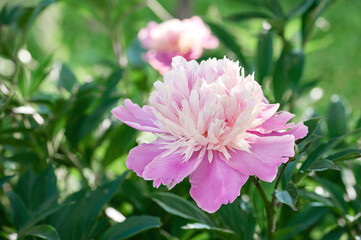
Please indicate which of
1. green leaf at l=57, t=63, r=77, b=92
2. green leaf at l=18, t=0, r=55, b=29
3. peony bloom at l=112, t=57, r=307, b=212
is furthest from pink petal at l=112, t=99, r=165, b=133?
green leaf at l=57, t=63, r=77, b=92

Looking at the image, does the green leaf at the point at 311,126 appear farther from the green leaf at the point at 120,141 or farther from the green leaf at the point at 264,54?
the green leaf at the point at 120,141

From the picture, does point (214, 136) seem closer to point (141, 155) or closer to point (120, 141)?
point (141, 155)

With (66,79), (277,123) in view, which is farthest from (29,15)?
(277,123)

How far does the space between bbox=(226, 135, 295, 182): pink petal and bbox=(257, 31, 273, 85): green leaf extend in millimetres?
311

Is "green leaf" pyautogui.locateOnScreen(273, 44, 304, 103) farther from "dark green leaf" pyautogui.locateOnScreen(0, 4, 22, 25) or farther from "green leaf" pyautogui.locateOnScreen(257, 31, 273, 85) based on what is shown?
"dark green leaf" pyautogui.locateOnScreen(0, 4, 22, 25)

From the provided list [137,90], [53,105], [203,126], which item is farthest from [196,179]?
[137,90]

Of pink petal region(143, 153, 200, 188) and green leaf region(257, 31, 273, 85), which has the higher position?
pink petal region(143, 153, 200, 188)

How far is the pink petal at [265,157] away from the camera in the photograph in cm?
43

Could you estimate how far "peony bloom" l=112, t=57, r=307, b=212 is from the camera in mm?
440

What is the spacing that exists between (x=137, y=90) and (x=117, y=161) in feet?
0.78

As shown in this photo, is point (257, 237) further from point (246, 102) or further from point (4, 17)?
point (4, 17)

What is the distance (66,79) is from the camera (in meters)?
0.98

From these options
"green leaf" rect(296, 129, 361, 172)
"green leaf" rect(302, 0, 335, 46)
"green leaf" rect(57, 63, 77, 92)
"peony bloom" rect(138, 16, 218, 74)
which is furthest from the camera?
"peony bloom" rect(138, 16, 218, 74)

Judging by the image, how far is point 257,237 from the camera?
67 centimetres
